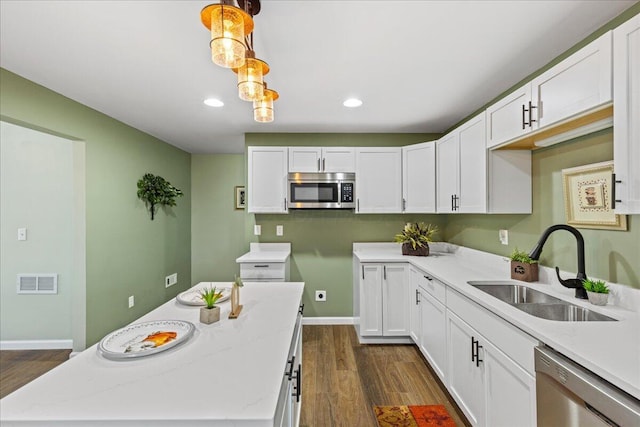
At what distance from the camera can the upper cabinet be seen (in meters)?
1.32

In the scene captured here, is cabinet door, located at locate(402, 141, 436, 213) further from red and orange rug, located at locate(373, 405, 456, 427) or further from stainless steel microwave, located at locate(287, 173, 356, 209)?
red and orange rug, located at locate(373, 405, 456, 427)

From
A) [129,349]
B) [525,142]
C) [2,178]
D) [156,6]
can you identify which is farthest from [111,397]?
[2,178]

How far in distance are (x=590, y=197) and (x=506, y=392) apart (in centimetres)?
120

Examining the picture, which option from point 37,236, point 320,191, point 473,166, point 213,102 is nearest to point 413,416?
point 473,166

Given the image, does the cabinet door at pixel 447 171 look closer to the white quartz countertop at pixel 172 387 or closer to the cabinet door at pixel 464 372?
the cabinet door at pixel 464 372

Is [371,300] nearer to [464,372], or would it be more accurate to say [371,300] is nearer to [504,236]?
[464,372]

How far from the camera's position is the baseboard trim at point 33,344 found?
3.06 metres

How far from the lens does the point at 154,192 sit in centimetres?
373

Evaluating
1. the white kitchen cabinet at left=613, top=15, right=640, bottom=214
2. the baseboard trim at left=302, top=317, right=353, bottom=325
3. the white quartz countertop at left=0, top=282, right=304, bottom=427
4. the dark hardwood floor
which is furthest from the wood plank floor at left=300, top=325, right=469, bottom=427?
the white kitchen cabinet at left=613, top=15, right=640, bottom=214

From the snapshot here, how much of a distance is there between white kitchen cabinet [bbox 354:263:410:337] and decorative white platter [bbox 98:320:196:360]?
2158 millimetres

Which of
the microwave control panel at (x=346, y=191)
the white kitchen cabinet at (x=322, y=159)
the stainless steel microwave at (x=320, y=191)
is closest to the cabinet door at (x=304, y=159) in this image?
the white kitchen cabinet at (x=322, y=159)

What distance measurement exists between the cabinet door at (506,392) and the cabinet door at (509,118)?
1.33 meters

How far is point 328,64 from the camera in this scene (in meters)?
2.00

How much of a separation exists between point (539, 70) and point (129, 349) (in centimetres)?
289
